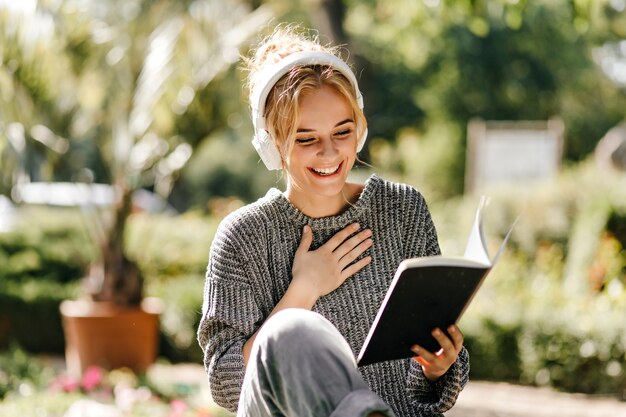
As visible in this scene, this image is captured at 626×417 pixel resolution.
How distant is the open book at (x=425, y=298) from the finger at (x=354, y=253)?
0.35 m

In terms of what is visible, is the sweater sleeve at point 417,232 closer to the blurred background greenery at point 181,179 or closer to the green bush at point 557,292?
the blurred background greenery at point 181,179

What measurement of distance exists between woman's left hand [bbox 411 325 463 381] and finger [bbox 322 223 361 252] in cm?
40

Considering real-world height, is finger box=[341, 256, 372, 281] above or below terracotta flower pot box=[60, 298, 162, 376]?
above

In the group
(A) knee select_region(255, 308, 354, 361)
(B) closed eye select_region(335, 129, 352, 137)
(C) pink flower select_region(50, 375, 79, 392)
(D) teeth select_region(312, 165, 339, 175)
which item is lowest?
(C) pink flower select_region(50, 375, 79, 392)

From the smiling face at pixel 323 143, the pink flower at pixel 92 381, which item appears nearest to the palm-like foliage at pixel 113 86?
the pink flower at pixel 92 381

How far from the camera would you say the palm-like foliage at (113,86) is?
23.1 ft

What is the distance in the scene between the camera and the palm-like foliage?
7051 mm

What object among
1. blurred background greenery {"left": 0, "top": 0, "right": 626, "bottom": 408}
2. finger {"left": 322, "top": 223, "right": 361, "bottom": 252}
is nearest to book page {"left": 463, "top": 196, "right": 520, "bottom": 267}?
finger {"left": 322, "top": 223, "right": 361, "bottom": 252}

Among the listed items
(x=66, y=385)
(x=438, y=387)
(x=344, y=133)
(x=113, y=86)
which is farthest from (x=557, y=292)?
(x=344, y=133)

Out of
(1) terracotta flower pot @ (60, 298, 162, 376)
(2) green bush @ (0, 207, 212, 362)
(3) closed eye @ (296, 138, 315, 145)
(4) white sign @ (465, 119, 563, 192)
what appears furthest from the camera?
(4) white sign @ (465, 119, 563, 192)

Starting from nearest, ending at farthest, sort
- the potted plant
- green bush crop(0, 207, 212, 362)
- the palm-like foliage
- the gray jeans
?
the gray jeans, the palm-like foliage, the potted plant, green bush crop(0, 207, 212, 362)

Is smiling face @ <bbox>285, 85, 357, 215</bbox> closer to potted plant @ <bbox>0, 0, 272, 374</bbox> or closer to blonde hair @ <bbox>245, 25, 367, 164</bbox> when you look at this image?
blonde hair @ <bbox>245, 25, 367, 164</bbox>

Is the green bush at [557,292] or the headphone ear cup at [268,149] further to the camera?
the green bush at [557,292]

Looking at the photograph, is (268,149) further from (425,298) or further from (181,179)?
(181,179)
